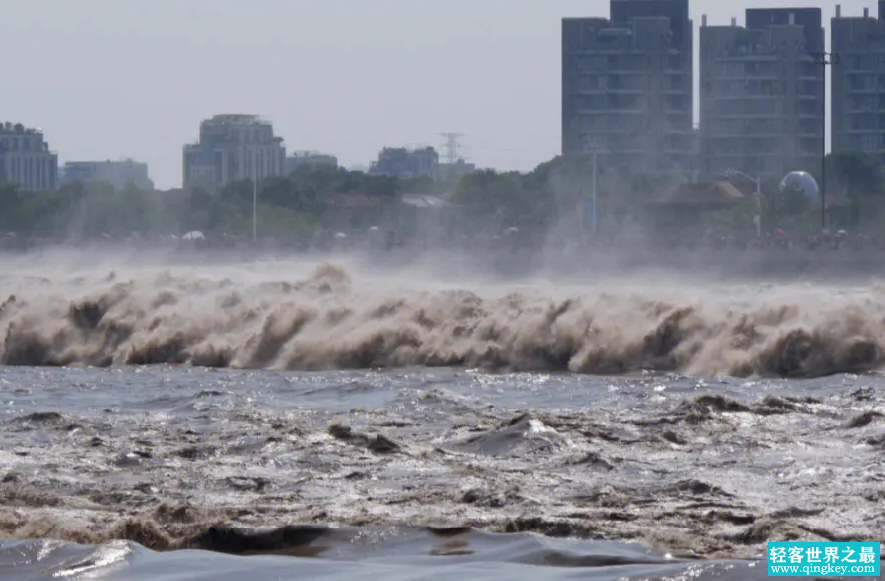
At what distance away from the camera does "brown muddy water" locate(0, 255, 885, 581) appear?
32.0 feet

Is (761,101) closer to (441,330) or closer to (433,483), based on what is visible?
(441,330)

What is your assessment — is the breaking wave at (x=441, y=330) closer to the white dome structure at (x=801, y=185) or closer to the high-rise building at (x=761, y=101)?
the white dome structure at (x=801, y=185)

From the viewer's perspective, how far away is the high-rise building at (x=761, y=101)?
577 feet

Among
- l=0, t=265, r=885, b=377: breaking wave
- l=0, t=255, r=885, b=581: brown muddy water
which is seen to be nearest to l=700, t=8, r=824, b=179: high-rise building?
l=0, t=265, r=885, b=377: breaking wave

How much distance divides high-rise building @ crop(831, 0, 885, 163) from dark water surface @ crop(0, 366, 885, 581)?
165488mm

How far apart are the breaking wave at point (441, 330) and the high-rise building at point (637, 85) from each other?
150m

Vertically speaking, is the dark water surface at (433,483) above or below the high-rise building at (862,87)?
below

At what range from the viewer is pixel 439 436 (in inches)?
591

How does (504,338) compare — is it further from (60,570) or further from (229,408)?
(60,570)

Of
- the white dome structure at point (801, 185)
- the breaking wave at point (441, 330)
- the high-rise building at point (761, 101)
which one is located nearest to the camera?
the breaking wave at point (441, 330)

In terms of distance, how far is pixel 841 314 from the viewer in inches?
933


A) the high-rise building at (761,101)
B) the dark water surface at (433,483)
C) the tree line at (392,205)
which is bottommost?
the dark water surface at (433,483)

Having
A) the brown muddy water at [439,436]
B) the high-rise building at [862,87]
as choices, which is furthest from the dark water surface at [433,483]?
the high-rise building at [862,87]

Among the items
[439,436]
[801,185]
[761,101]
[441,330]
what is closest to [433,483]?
[439,436]
